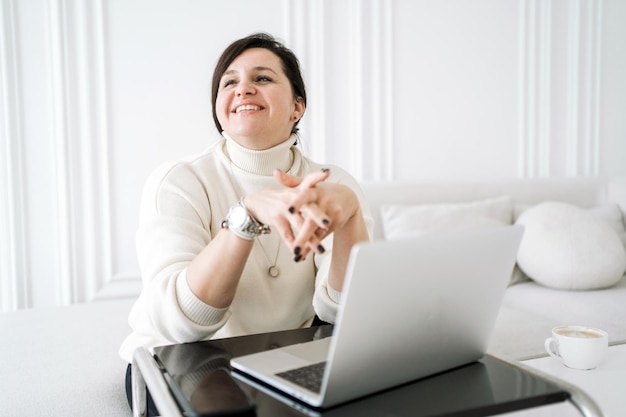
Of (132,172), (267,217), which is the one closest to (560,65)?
(132,172)

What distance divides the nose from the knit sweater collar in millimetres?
118

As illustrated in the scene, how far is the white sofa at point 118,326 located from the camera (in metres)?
1.32

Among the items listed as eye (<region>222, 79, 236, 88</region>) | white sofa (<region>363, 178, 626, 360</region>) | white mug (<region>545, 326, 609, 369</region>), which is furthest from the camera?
white sofa (<region>363, 178, 626, 360</region>)

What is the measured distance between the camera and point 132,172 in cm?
251

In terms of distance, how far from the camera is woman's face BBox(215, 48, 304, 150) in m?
1.42

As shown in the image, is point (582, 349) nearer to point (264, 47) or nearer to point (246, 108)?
point (246, 108)

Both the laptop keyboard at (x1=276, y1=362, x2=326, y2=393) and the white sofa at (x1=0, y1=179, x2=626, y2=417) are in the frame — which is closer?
the laptop keyboard at (x1=276, y1=362, x2=326, y2=393)

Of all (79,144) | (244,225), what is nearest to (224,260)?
(244,225)

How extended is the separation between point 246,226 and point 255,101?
0.51 m

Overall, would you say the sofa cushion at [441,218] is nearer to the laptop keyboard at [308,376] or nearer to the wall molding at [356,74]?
the wall molding at [356,74]

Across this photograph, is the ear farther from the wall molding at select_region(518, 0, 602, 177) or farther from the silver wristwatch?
the wall molding at select_region(518, 0, 602, 177)

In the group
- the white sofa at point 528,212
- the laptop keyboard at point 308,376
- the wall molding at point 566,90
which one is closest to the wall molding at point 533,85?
the wall molding at point 566,90

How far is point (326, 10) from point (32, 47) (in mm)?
1264

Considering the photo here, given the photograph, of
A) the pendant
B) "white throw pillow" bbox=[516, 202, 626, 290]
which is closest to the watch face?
the pendant
